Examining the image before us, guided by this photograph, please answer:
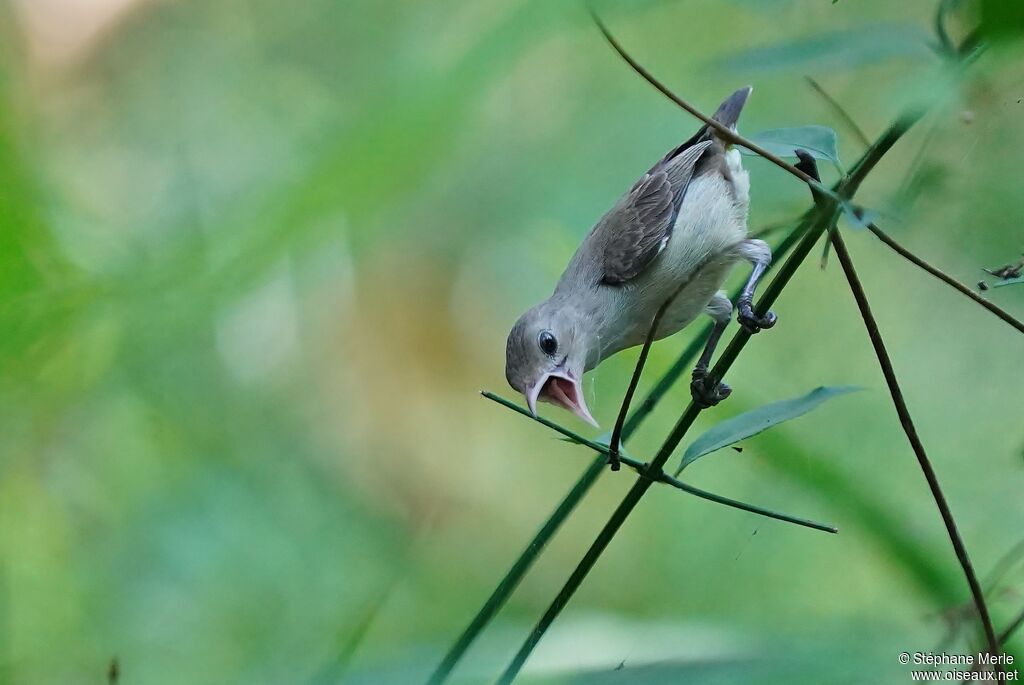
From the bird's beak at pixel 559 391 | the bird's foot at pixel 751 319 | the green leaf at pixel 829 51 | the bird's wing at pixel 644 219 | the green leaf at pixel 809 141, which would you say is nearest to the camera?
the green leaf at pixel 829 51

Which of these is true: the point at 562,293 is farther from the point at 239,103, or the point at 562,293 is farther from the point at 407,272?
the point at 239,103

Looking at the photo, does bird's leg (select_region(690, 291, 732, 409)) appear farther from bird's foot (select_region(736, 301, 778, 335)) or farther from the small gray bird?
bird's foot (select_region(736, 301, 778, 335))

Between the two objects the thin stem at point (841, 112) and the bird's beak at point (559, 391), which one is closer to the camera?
the thin stem at point (841, 112)

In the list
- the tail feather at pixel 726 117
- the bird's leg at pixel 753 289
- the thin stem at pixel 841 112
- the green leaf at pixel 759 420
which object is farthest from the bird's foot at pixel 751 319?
the tail feather at pixel 726 117

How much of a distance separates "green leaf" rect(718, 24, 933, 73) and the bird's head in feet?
2.44

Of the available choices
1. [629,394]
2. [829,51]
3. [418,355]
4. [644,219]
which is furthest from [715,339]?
[418,355]

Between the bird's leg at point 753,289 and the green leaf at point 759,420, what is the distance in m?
0.12

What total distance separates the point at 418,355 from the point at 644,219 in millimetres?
1831

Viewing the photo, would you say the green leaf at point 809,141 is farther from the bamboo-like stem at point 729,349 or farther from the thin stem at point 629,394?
the thin stem at point 629,394

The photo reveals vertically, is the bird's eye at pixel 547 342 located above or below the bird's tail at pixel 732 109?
below

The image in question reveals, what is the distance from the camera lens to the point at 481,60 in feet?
3.20

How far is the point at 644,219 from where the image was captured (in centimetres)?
159

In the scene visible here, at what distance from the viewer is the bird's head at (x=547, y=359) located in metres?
1.42

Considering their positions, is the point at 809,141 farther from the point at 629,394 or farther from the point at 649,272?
the point at 649,272
